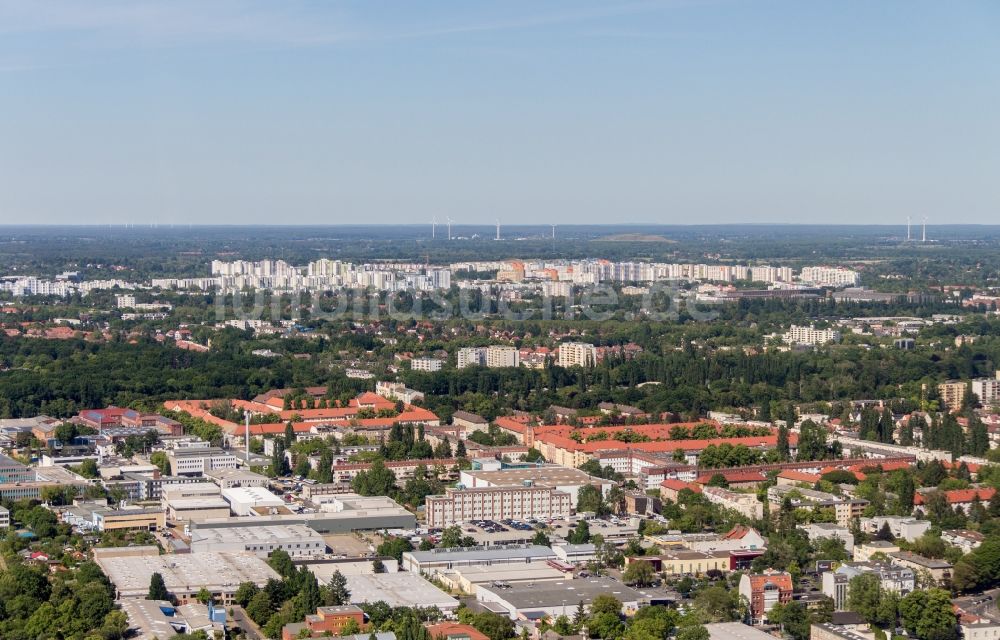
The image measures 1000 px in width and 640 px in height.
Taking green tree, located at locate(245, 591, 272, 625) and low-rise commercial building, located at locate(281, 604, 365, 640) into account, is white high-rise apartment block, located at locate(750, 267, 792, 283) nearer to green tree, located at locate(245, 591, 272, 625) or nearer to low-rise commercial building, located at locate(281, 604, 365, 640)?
green tree, located at locate(245, 591, 272, 625)

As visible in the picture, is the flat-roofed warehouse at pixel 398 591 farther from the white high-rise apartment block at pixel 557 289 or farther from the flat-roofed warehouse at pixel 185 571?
the white high-rise apartment block at pixel 557 289

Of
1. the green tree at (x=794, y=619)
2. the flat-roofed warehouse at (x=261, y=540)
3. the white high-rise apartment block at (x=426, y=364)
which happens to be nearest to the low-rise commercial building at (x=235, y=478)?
the flat-roofed warehouse at (x=261, y=540)

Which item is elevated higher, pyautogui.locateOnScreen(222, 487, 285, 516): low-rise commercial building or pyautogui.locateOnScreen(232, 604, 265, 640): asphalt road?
pyautogui.locateOnScreen(222, 487, 285, 516): low-rise commercial building

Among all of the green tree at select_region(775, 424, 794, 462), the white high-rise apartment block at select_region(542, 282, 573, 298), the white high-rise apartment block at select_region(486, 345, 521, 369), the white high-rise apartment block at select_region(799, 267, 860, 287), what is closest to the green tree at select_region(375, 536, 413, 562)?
the green tree at select_region(775, 424, 794, 462)

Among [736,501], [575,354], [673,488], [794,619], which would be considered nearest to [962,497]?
[736,501]

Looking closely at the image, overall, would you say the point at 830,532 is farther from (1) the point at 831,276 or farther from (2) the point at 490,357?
(1) the point at 831,276

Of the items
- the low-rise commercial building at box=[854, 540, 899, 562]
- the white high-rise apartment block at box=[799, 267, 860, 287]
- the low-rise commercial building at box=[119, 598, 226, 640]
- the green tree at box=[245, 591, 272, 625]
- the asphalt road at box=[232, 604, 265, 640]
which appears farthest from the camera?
the white high-rise apartment block at box=[799, 267, 860, 287]
